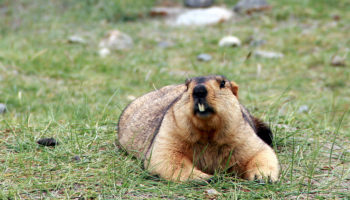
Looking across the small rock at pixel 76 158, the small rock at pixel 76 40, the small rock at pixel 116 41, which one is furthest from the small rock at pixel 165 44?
the small rock at pixel 76 158

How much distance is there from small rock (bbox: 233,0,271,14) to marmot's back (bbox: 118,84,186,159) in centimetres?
800

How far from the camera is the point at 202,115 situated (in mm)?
3562

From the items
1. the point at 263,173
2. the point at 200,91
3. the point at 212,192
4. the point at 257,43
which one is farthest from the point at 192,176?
the point at 257,43

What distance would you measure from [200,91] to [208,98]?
0.27 feet

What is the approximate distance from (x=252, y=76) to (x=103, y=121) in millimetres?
4428

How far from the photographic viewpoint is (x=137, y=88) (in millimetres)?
8758

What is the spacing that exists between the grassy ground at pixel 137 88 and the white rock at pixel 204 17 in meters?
0.30

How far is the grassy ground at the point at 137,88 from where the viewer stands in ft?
12.7

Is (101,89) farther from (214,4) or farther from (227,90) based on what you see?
(214,4)

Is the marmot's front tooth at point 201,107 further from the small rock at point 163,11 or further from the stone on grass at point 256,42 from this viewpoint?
the small rock at point 163,11

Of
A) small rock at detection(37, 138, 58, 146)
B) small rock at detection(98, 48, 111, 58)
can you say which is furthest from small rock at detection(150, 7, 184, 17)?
small rock at detection(37, 138, 58, 146)

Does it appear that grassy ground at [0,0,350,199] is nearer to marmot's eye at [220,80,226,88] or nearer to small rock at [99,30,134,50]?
small rock at [99,30,134,50]

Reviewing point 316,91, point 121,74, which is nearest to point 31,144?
point 121,74

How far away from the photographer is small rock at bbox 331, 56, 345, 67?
956cm
